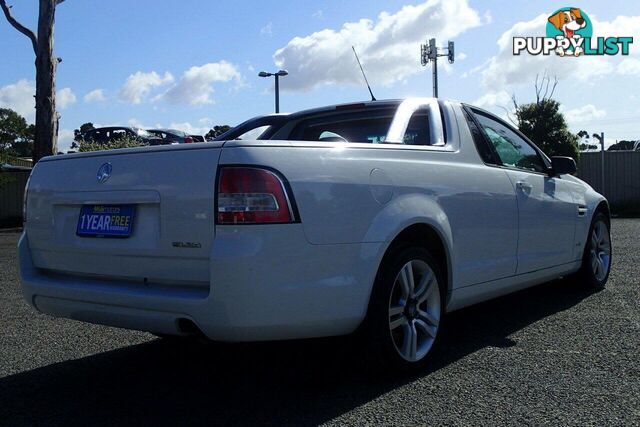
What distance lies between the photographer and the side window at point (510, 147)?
4836mm

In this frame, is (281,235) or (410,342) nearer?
(281,235)

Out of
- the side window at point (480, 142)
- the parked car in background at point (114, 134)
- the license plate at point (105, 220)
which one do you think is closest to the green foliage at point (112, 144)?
the parked car in background at point (114, 134)

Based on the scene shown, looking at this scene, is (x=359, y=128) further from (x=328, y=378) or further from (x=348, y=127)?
(x=328, y=378)

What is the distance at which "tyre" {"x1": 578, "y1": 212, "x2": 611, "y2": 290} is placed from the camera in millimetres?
5941

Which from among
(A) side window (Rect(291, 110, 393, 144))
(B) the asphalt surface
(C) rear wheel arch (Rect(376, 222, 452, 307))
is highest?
(A) side window (Rect(291, 110, 393, 144))

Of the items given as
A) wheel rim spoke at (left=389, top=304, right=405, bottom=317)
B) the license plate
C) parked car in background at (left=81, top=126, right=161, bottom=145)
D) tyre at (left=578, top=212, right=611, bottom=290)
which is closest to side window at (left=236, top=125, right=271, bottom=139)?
the license plate

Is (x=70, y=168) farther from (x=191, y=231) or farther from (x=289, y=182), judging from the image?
(x=289, y=182)

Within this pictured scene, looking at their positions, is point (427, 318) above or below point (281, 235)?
below

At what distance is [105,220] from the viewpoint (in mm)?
3439

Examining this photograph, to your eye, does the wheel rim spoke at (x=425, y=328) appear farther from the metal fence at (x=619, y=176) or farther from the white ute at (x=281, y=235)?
the metal fence at (x=619, y=176)

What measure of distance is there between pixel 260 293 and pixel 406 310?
1.08 meters

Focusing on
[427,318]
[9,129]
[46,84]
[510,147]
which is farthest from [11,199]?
[427,318]

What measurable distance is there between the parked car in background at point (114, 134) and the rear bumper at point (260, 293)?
56.1ft

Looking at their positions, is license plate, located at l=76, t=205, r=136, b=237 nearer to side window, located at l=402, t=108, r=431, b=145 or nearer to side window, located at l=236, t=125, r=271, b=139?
side window, located at l=236, t=125, r=271, b=139
